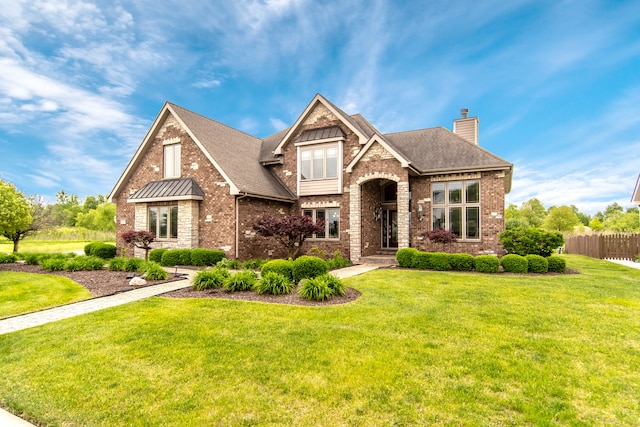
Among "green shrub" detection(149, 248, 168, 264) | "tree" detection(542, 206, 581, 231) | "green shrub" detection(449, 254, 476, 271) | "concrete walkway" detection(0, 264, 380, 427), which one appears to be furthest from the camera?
"tree" detection(542, 206, 581, 231)

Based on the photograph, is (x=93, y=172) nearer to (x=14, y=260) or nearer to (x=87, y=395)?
(x=14, y=260)

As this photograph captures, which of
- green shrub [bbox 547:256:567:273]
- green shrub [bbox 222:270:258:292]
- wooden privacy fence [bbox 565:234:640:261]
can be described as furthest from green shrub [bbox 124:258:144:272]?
wooden privacy fence [bbox 565:234:640:261]

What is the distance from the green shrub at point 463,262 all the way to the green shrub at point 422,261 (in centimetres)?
80

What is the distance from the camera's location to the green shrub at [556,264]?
11542 millimetres

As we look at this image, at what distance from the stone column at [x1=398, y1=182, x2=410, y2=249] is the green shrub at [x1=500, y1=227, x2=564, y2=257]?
408 centimetres

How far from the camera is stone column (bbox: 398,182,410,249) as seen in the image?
14.8 meters

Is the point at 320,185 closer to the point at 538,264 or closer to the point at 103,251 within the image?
the point at 538,264

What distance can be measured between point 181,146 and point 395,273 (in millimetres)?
12710

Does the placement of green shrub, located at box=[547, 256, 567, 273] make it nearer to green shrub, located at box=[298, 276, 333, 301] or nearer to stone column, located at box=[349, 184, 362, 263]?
stone column, located at box=[349, 184, 362, 263]

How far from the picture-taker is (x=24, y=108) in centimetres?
1869

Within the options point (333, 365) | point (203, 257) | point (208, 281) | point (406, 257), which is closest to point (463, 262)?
point (406, 257)

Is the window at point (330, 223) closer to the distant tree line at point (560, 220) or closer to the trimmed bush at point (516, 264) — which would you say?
the trimmed bush at point (516, 264)

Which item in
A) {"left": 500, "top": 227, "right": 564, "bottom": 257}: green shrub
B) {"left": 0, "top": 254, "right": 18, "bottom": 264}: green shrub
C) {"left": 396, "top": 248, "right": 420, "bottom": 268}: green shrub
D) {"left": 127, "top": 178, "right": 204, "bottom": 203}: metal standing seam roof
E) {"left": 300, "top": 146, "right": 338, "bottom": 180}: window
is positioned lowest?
{"left": 0, "top": 254, "right": 18, "bottom": 264}: green shrub

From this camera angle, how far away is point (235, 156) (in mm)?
17328
